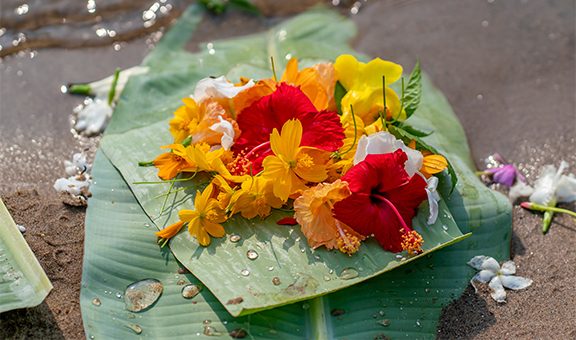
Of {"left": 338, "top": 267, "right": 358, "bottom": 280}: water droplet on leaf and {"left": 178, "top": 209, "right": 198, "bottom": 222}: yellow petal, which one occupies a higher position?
{"left": 178, "top": 209, "right": 198, "bottom": 222}: yellow petal

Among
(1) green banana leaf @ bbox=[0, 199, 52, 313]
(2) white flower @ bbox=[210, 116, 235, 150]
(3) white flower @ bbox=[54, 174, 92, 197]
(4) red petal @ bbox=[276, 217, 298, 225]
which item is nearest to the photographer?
(1) green banana leaf @ bbox=[0, 199, 52, 313]

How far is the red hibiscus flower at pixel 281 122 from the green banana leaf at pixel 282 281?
0.40 meters

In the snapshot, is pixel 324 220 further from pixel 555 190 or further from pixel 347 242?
pixel 555 190

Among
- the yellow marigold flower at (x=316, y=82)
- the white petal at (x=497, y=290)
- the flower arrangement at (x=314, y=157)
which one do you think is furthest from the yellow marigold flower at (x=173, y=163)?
the white petal at (x=497, y=290)

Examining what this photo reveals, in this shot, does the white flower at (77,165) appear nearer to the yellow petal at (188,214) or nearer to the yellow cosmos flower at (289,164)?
the yellow petal at (188,214)

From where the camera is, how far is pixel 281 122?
248 cm

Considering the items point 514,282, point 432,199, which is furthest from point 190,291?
point 514,282

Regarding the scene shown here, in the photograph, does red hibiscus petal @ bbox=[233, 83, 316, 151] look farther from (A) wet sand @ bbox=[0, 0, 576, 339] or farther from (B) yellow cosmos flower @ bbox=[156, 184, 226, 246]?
(A) wet sand @ bbox=[0, 0, 576, 339]

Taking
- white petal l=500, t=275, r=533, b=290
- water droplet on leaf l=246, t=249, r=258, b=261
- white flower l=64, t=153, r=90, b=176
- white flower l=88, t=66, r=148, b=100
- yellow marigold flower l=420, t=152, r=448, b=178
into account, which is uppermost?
yellow marigold flower l=420, t=152, r=448, b=178

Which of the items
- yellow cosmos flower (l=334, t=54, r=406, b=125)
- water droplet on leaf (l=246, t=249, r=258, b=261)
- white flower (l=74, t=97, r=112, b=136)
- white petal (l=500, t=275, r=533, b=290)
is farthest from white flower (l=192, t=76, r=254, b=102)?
white petal (l=500, t=275, r=533, b=290)

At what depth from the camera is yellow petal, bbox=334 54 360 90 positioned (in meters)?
2.63

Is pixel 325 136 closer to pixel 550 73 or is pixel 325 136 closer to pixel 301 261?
pixel 301 261

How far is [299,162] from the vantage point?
7.52 ft

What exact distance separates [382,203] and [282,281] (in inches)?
15.0
